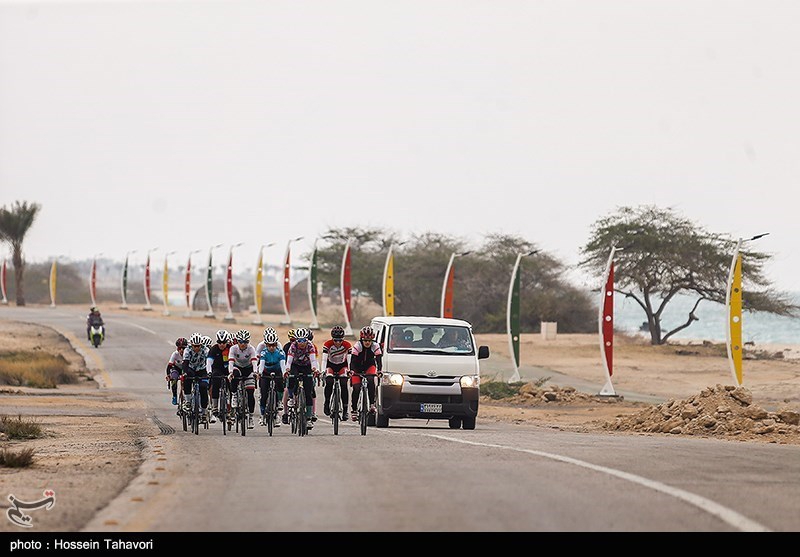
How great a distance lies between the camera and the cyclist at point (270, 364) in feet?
76.8

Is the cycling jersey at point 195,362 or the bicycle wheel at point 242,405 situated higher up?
the cycling jersey at point 195,362

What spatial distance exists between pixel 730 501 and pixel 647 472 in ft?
8.82

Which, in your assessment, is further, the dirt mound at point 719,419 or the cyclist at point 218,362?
the dirt mound at point 719,419

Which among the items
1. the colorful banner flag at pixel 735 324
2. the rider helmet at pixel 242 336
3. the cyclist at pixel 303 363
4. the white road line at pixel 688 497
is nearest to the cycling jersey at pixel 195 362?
the rider helmet at pixel 242 336

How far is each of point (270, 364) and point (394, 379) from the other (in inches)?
119

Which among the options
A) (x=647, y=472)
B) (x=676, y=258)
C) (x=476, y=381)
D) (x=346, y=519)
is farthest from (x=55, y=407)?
(x=676, y=258)

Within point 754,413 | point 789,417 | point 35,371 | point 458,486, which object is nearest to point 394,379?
point 754,413

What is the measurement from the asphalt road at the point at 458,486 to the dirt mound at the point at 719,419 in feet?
17.3

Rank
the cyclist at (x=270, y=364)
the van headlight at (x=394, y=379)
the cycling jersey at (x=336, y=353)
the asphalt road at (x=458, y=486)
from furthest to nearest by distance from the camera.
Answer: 1. the van headlight at (x=394, y=379)
2. the cyclist at (x=270, y=364)
3. the cycling jersey at (x=336, y=353)
4. the asphalt road at (x=458, y=486)

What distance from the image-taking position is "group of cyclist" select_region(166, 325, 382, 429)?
910 inches

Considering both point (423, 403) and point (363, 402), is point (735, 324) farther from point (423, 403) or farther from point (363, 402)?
point (363, 402)

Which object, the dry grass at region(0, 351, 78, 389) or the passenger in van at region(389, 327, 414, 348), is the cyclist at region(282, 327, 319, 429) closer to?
the passenger in van at region(389, 327, 414, 348)

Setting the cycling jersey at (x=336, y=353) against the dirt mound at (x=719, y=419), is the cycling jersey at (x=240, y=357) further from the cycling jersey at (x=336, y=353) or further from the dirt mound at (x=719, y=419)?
the dirt mound at (x=719, y=419)
